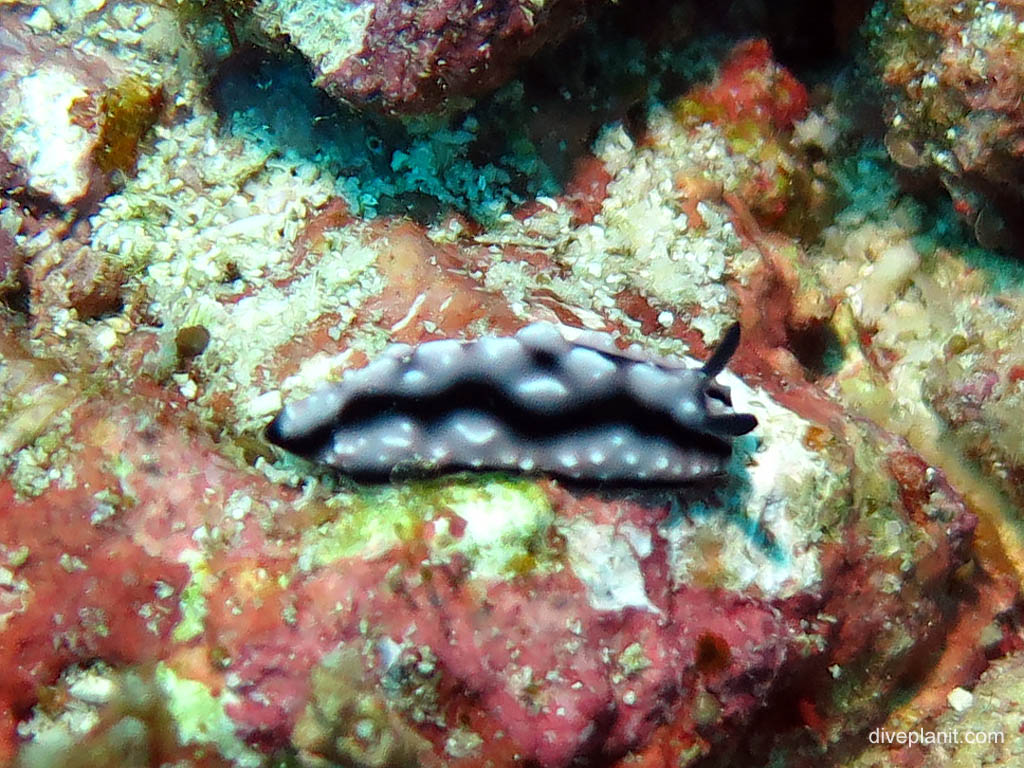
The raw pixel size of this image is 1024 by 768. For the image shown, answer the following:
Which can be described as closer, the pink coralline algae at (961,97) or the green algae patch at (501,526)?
the green algae patch at (501,526)

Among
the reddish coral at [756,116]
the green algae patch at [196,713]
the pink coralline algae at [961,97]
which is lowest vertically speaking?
the green algae patch at [196,713]

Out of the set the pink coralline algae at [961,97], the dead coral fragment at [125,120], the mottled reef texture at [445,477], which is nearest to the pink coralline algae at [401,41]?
the mottled reef texture at [445,477]

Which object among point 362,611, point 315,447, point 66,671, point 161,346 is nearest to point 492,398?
point 315,447

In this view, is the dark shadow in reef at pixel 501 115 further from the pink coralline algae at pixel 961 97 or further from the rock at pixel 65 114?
the pink coralline algae at pixel 961 97

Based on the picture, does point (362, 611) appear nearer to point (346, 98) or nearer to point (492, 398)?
point (492, 398)

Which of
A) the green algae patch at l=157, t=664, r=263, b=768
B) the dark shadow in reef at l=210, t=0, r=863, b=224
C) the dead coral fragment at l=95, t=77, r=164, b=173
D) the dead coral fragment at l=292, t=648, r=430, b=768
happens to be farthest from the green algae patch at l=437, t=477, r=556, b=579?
the dead coral fragment at l=95, t=77, r=164, b=173
